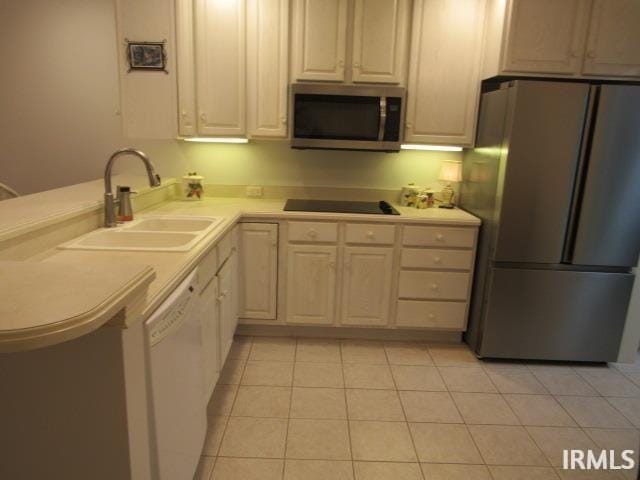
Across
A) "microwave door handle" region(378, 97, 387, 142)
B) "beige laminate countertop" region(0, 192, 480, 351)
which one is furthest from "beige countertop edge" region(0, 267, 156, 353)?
"microwave door handle" region(378, 97, 387, 142)

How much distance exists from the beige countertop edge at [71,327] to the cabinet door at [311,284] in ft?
6.27

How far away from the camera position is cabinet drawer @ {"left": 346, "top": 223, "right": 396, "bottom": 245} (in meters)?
2.82

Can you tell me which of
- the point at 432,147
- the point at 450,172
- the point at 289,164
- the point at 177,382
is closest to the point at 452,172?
the point at 450,172

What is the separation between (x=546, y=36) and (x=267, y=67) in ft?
5.57

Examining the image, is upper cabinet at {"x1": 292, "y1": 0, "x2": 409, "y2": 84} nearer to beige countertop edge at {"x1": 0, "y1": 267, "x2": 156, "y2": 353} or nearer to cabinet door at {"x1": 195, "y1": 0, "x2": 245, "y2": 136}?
cabinet door at {"x1": 195, "y1": 0, "x2": 245, "y2": 136}

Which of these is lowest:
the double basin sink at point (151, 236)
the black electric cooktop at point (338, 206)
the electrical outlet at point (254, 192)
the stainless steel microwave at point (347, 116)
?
the double basin sink at point (151, 236)

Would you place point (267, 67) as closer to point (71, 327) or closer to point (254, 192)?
point (254, 192)

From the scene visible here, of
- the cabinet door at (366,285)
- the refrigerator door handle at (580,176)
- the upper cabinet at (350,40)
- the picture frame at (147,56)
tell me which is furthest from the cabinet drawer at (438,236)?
the picture frame at (147,56)

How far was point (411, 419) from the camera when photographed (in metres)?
2.19

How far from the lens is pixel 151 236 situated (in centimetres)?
206

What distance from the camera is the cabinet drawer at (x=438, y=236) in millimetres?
2826

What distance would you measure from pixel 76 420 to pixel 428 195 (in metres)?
2.60

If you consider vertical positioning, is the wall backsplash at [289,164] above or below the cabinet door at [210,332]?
above

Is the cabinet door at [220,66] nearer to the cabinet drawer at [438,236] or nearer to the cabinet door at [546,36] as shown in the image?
the cabinet drawer at [438,236]
